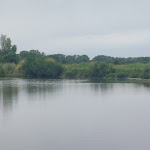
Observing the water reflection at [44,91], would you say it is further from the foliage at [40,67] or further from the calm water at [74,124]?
the foliage at [40,67]

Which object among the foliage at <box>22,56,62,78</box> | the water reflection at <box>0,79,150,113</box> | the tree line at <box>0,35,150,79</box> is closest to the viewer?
the water reflection at <box>0,79,150,113</box>

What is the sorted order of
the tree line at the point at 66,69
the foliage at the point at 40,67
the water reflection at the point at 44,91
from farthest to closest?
the foliage at the point at 40,67
the tree line at the point at 66,69
the water reflection at the point at 44,91

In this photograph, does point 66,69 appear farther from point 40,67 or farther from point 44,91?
point 44,91

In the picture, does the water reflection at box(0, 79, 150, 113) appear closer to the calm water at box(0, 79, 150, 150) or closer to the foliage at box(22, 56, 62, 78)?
the calm water at box(0, 79, 150, 150)

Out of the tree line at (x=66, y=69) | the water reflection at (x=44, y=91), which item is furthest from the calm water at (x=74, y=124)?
the tree line at (x=66, y=69)

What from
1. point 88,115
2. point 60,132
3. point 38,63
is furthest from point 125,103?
point 38,63

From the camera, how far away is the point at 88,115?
16.6m

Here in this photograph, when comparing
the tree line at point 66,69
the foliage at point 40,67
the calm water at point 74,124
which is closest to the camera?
the calm water at point 74,124

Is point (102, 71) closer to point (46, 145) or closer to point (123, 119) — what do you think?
point (123, 119)

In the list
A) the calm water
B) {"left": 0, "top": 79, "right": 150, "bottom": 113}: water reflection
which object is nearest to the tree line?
{"left": 0, "top": 79, "right": 150, "bottom": 113}: water reflection

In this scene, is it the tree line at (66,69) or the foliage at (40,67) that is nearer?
the tree line at (66,69)

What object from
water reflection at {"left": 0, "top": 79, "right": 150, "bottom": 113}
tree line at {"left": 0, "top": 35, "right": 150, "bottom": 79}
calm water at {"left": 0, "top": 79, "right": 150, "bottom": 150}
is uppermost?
tree line at {"left": 0, "top": 35, "right": 150, "bottom": 79}

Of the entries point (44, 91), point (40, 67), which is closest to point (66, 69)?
point (40, 67)

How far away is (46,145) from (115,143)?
2.13 metres
